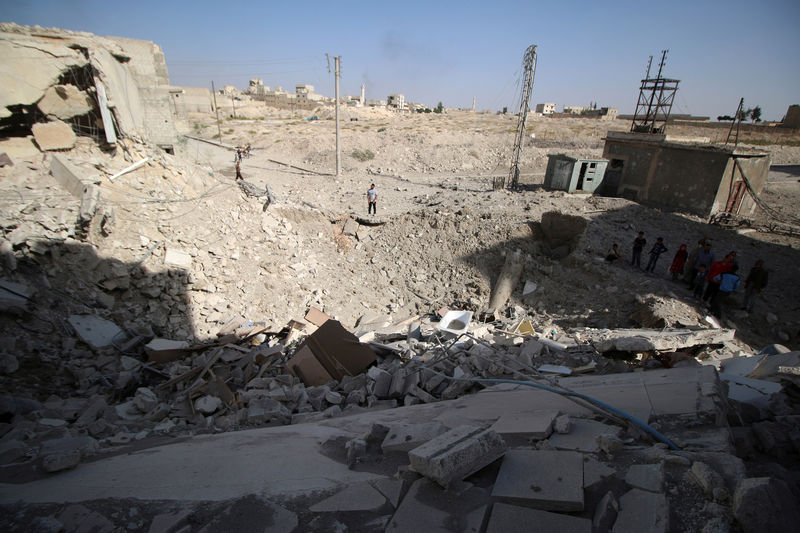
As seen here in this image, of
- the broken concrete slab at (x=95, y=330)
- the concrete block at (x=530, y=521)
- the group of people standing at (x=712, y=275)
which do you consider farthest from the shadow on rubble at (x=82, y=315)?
the group of people standing at (x=712, y=275)

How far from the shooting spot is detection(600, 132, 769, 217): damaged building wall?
13086 mm

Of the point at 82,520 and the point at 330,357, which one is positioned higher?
the point at 82,520

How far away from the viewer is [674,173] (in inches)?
557

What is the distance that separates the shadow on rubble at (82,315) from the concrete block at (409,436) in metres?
4.40

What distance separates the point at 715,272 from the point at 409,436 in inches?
312

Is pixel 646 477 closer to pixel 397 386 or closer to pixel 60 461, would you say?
pixel 397 386

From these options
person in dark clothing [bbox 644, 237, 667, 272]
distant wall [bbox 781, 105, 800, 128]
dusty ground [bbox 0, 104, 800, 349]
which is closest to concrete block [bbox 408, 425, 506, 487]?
dusty ground [bbox 0, 104, 800, 349]

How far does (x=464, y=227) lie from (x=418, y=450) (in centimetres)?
895

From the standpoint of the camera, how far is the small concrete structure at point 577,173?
15523mm

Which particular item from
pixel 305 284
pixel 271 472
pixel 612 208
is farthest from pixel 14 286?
pixel 612 208

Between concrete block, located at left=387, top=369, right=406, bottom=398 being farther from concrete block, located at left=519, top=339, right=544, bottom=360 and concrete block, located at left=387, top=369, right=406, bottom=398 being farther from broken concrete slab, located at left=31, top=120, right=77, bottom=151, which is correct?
broken concrete slab, located at left=31, top=120, right=77, bottom=151

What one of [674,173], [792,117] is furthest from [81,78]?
[792,117]

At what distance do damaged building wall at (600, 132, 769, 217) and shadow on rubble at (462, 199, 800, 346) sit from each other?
1453 mm

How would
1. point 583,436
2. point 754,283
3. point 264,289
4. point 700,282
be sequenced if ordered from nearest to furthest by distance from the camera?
point 583,436 < point 754,283 < point 700,282 < point 264,289
